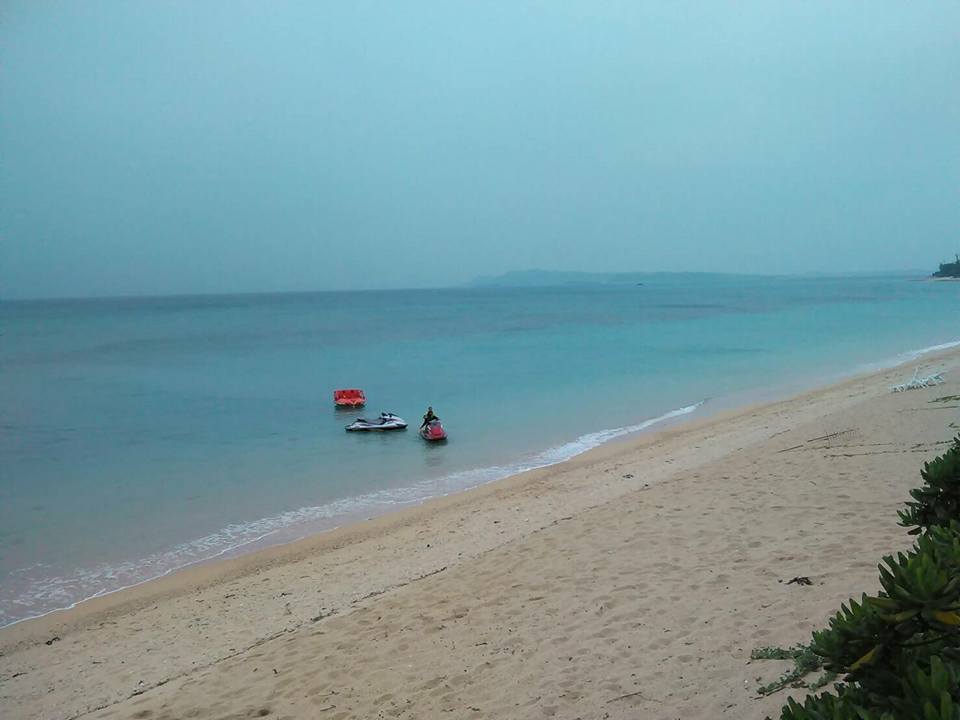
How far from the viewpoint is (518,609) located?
7.25 meters

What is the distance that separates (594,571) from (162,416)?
2344 cm

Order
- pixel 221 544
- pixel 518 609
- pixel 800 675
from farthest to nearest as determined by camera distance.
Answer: pixel 221 544
pixel 518 609
pixel 800 675

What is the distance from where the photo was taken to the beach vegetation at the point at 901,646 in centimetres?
174

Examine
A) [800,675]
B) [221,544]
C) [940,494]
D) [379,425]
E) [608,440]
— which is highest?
[940,494]

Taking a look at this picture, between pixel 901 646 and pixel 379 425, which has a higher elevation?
pixel 901 646

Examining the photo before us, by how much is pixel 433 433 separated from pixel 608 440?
16.2 feet

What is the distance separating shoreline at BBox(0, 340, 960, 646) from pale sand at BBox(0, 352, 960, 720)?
0.76 feet

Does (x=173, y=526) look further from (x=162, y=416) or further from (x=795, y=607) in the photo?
(x=162, y=416)

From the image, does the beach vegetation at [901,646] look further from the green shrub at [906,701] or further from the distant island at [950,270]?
the distant island at [950,270]

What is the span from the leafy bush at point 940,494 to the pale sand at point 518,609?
2.09 m

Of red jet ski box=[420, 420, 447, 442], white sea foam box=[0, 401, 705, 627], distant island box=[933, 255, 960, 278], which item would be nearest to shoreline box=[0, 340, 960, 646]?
A: white sea foam box=[0, 401, 705, 627]

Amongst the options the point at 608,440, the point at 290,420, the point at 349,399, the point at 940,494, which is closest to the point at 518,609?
the point at 940,494

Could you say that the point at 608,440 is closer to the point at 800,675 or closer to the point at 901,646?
the point at 800,675

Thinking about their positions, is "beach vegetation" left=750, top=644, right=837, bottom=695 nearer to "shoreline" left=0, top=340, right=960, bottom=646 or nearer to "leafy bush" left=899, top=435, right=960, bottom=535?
"leafy bush" left=899, top=435, right=960, bottom=535
